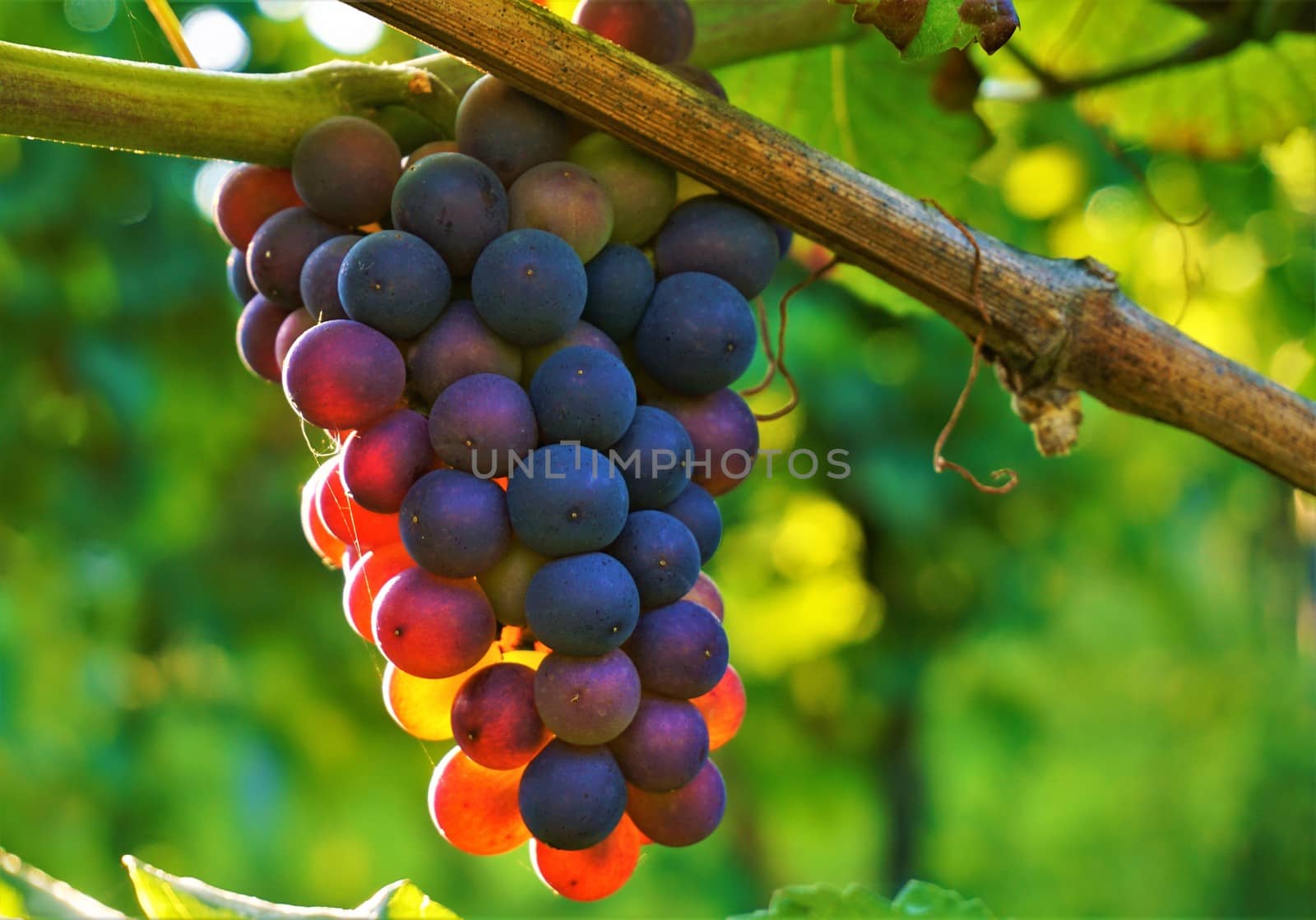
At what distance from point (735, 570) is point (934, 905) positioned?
2652 mm

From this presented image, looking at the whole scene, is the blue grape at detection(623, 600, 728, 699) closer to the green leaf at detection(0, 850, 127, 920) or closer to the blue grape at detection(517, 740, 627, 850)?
the blue grape at detection(517, 740, 627, 850)

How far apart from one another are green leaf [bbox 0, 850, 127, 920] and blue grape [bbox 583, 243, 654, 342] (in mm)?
386

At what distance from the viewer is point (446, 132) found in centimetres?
67

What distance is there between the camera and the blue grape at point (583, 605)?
0.54m

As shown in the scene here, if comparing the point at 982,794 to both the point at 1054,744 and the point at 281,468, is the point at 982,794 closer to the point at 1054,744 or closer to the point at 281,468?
the point at 1054,744

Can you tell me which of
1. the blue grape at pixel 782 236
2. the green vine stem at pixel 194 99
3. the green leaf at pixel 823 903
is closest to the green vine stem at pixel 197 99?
the green vine stem at pixel 194 99

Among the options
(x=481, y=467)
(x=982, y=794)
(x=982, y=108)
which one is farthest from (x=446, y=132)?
(x=982, y=794)

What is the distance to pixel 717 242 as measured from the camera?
63cm

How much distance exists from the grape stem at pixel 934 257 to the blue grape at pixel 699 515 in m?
0.16

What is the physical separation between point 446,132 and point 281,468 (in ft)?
8.10

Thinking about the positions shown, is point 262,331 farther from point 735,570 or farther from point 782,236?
point 735,570

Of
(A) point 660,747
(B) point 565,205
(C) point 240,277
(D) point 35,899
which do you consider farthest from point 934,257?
(D) point 35,899

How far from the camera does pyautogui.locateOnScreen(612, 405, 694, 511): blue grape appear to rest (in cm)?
58

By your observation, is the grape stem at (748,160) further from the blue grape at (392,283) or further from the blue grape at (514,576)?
the blue grape at (514,576)
